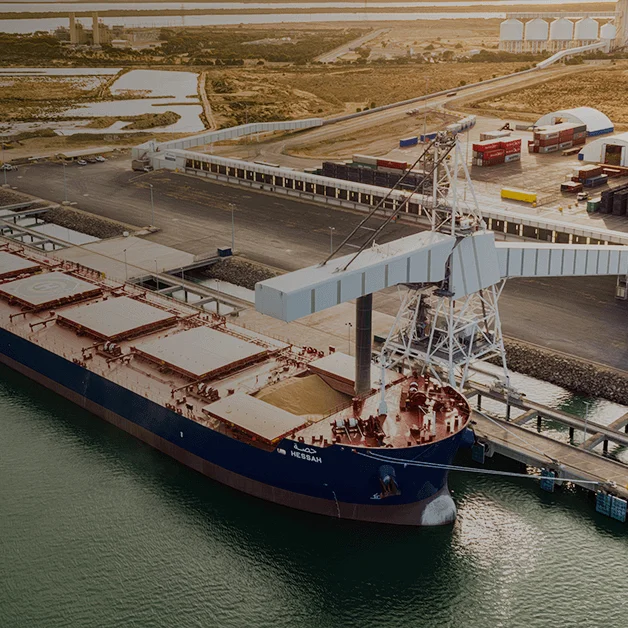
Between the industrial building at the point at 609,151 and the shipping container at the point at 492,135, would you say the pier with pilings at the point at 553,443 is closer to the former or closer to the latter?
the industrial building at the point at 609,151

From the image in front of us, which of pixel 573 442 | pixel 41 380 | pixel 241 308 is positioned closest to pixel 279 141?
pixel 241 308

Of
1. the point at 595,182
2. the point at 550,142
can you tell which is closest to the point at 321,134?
the point at 550,142

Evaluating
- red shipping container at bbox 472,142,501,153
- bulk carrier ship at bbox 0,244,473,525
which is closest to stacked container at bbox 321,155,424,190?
red shipping container at bbox 472,142,501,153

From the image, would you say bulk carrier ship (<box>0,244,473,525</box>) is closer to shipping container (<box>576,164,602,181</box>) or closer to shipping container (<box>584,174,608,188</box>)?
shipping container (<box>584,174,608,188</box>)

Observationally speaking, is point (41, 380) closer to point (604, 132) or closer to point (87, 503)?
point (87, 503)

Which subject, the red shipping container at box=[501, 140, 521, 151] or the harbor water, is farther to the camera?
the red shipping container at box=[501, 140, 521, 151]

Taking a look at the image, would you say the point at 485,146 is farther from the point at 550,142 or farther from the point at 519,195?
the point at 519,195
